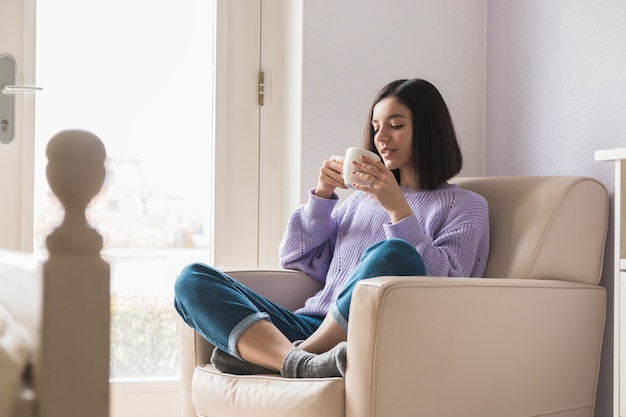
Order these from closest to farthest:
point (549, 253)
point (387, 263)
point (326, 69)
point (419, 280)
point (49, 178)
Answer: point (49, 178)
point (419, 280)
point (387, 263)
point (549, 253)
point (326, 69)

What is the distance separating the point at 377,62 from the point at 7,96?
3.85 feet

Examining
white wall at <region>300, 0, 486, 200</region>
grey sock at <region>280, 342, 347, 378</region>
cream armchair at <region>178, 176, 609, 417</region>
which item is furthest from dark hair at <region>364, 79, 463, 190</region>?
grey sock at <region>280, 342, 347, 378</region>

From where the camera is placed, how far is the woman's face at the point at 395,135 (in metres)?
2.37

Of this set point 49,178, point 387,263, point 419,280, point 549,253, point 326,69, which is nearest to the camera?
point 49,178

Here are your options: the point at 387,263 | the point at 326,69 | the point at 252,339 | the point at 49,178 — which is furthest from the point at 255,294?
the point at 49,178

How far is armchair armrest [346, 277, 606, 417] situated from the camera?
65.8 inches

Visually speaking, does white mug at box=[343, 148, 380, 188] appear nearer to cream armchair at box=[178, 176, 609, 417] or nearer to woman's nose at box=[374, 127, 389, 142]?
woman's nose at box=[374, 127, 389, 142]

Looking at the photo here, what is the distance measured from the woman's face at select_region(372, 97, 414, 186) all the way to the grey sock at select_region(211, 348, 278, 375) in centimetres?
72

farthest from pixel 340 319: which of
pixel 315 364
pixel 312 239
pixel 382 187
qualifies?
pixel 312 239

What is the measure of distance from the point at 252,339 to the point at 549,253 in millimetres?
752

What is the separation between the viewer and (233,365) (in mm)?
1975

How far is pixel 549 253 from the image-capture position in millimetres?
2096

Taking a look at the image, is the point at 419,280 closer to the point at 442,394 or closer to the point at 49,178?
the point at 442,394

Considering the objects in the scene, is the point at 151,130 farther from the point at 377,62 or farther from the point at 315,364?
the point at 315,364
